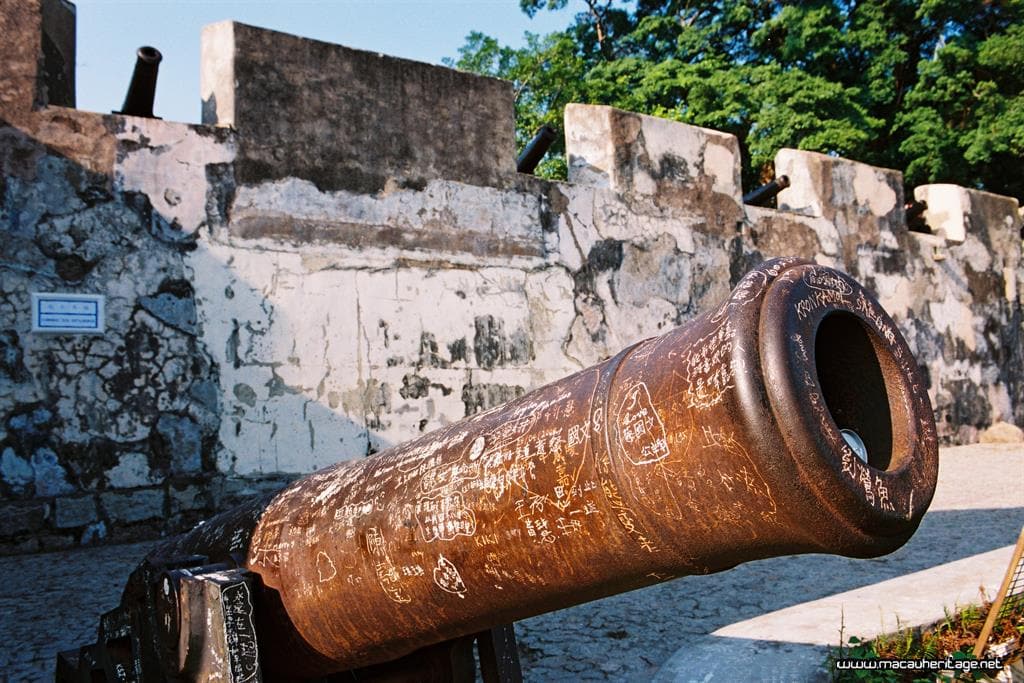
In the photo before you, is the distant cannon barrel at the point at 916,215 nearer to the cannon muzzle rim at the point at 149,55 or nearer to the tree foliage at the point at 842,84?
the tree foliage at the point at 842,84

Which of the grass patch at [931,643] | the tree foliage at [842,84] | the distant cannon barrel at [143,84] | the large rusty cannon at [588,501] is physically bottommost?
the grass patch at [931,643]

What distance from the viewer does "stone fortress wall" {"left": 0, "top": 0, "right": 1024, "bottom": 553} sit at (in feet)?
16.6

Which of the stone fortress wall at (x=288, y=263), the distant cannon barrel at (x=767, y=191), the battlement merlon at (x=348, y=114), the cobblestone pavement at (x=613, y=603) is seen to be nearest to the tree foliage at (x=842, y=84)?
the distant cannon barrel at (x=767, y=191)

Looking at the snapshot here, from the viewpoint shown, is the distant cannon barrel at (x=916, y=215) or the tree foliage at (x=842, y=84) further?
the tree foliage at (x=842, y=84)

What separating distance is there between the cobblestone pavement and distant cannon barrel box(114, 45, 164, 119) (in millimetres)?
2647

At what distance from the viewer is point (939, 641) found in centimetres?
298

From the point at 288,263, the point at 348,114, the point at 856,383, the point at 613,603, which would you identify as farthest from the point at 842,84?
the point at 856,383

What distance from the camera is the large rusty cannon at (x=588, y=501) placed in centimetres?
125

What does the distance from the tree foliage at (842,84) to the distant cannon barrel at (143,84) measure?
12167 millimetres

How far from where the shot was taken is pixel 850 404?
149 centimetres

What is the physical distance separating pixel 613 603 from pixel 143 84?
4.12 m

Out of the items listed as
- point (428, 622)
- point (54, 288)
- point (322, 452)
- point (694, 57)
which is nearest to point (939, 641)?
point (428, 622)

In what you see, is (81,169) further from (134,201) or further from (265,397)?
(265,397)

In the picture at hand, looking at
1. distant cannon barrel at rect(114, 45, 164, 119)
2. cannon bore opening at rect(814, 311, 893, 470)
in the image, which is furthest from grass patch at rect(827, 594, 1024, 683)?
distant cannon barrel at rect(114, 45, 164, 119)
